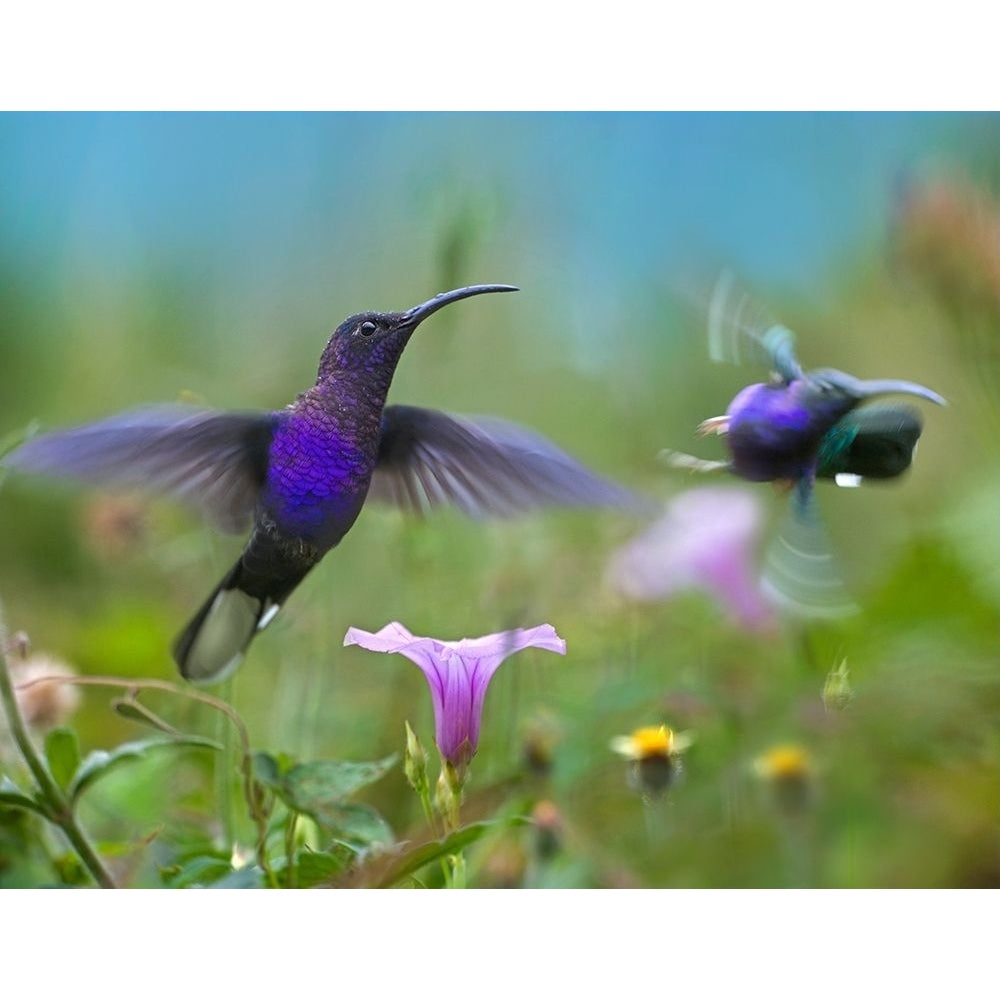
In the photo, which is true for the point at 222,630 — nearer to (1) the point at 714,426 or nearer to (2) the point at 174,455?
(2) the point at 174,455

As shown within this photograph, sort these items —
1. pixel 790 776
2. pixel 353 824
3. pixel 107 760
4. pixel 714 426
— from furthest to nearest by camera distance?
pixel 790 776 → pixel 714 426 → pixel 353 824 → pixel 107 760

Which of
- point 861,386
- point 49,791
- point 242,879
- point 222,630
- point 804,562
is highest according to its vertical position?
point 861,386

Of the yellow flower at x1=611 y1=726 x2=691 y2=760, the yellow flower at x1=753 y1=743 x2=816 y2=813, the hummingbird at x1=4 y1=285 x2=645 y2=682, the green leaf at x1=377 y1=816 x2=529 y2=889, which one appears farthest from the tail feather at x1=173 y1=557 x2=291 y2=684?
the yellow flower at x1=753 y1=743 x2=816 y2=813

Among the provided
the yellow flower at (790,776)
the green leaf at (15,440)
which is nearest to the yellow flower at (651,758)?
the yellow flower at (790,776)

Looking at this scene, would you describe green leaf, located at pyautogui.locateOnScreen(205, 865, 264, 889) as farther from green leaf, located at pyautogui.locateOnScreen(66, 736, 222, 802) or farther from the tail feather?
the tail feather

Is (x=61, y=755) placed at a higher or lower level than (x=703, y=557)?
lower

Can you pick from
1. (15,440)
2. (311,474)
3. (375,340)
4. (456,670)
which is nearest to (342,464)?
(311,474)
